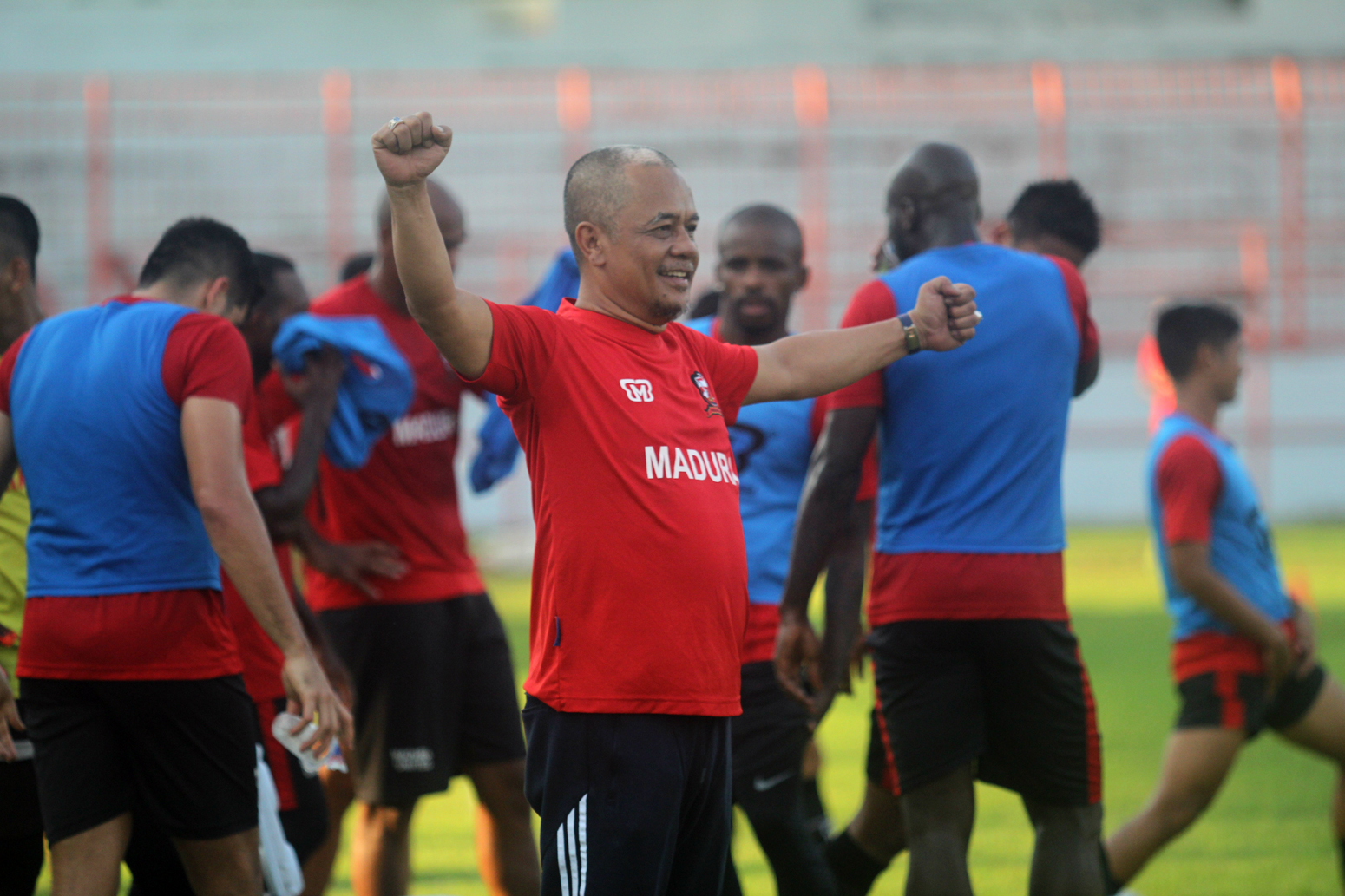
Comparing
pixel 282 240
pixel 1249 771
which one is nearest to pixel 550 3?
pixel 282 240

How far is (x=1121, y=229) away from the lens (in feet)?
74.6

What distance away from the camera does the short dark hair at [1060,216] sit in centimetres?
459

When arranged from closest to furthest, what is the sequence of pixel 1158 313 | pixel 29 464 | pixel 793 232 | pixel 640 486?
pixel 640 486
pixel 29 464
pixel 793 232
pixel 1158 313

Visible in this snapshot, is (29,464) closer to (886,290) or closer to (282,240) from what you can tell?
(886,290)

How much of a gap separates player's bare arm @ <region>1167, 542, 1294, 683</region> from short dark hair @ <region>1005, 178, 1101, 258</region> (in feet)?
3.74

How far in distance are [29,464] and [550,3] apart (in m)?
24.1

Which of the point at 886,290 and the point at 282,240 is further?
the point at 282,240

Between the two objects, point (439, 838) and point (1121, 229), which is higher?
point (1121, 229)

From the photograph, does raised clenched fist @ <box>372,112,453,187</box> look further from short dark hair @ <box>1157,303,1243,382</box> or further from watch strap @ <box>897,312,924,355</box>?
short dark hair @ <box>1157,303,1243,382</box>

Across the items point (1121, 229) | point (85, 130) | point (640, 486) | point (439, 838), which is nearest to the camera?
point (640, 486)

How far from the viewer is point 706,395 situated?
3.10 m

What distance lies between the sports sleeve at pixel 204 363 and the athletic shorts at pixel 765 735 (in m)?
1.69

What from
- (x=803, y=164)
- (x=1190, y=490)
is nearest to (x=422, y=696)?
(x=1190, y=490)

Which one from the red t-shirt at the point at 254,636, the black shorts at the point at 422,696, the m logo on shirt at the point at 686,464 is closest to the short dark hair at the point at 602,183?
the m logo on shirt at the point at 686,464
